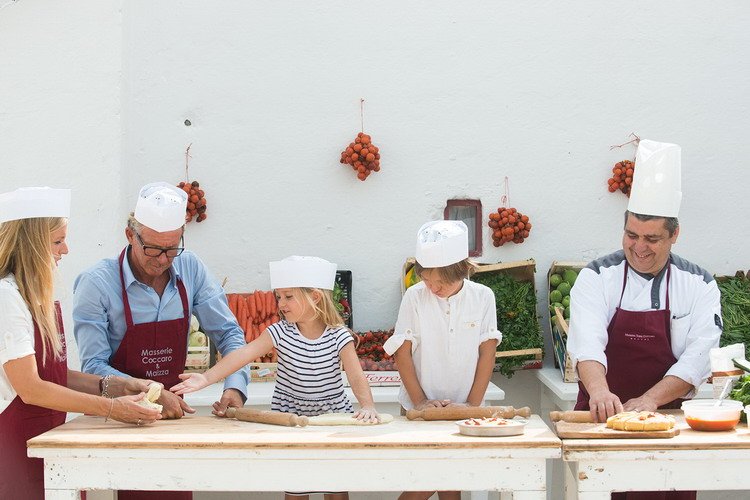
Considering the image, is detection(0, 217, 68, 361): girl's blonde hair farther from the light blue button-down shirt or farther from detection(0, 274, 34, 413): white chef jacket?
the light blue button-down shirt

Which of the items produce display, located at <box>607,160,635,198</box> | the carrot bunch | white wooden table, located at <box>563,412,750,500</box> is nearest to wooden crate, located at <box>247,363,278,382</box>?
the carrot bunch

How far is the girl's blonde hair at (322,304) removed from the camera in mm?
4484

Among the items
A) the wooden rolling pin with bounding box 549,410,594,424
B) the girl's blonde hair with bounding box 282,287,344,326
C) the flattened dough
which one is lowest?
the flattened dough

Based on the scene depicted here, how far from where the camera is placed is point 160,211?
420 centimetres

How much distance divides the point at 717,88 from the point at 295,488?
184 inches

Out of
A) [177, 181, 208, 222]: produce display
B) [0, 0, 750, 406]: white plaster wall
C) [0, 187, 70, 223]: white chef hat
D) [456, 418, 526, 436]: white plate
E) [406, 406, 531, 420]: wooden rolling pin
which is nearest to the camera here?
[456, 418, 526, 436]: white plate

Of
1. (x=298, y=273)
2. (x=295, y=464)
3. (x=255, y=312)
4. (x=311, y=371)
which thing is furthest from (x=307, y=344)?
(x=255, y=312)

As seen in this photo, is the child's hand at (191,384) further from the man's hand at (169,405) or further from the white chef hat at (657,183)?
the white chef hat at (657,183)

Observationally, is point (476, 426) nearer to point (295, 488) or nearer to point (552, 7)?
point (295, 488)

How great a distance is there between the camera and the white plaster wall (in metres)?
6.79

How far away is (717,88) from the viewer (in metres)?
6.87

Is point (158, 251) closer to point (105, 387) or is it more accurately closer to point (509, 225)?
point (105, 387)

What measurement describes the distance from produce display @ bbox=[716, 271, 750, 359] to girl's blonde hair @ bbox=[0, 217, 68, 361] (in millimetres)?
4067

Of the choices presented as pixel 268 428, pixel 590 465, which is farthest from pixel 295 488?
pixel 590 465
